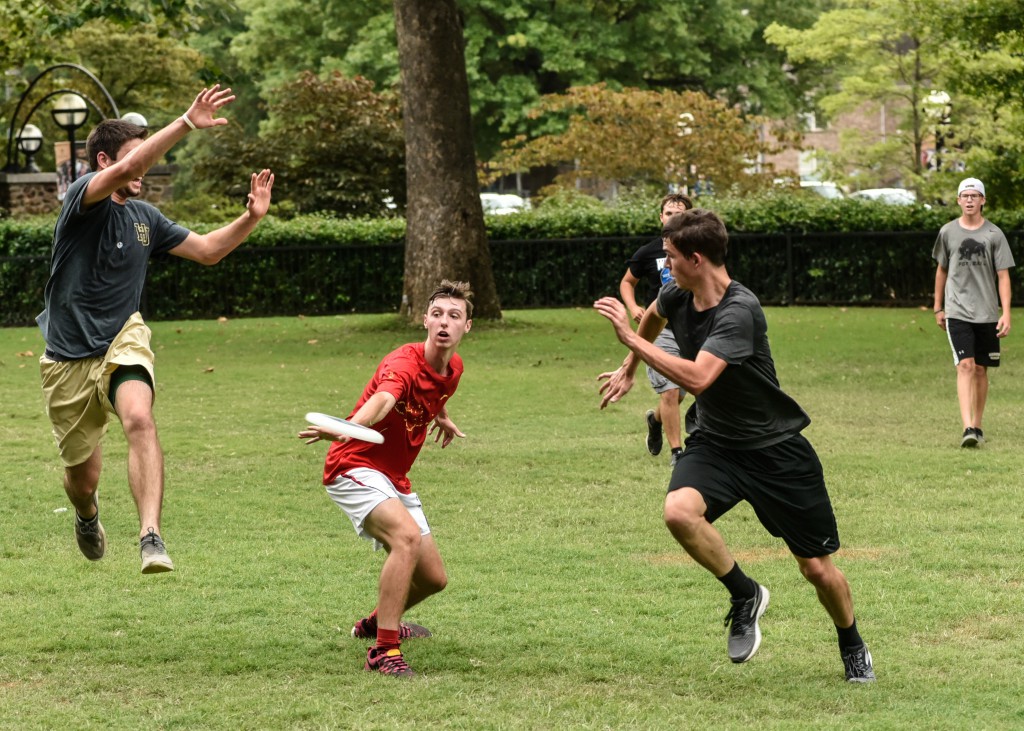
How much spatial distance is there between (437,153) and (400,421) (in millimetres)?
15179

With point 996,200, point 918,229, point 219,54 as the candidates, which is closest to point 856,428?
point 996,200

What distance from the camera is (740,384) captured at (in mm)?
5766

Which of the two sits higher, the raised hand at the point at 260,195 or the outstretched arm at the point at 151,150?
the outstretched arm at the point at 151,150

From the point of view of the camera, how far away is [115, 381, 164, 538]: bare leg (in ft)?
20.3

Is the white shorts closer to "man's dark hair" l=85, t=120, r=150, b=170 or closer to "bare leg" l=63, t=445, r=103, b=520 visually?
"bare leg" l=63, t=445, r=103, b=520

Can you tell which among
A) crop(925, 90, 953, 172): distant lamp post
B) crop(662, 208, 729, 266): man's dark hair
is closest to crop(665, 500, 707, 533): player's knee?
crop(662, 208, 729, 266): man's dark hair

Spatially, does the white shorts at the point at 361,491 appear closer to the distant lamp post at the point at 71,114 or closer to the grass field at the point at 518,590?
the grass field at the point at 518,590

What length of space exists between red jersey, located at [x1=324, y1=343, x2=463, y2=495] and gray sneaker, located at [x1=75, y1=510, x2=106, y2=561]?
1551mm

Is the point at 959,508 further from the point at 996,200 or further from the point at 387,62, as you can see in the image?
the point at 387,62

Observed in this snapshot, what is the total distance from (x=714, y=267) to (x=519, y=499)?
4.47m

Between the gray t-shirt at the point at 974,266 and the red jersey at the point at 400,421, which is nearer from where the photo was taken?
the red jersey at the point at 400,421

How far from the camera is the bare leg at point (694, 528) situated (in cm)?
567

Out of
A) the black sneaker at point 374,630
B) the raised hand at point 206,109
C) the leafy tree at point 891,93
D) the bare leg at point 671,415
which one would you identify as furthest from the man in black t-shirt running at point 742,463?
the leafy tree at point 891,93

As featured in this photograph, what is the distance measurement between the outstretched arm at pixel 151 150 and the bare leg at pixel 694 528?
2.32 meters
